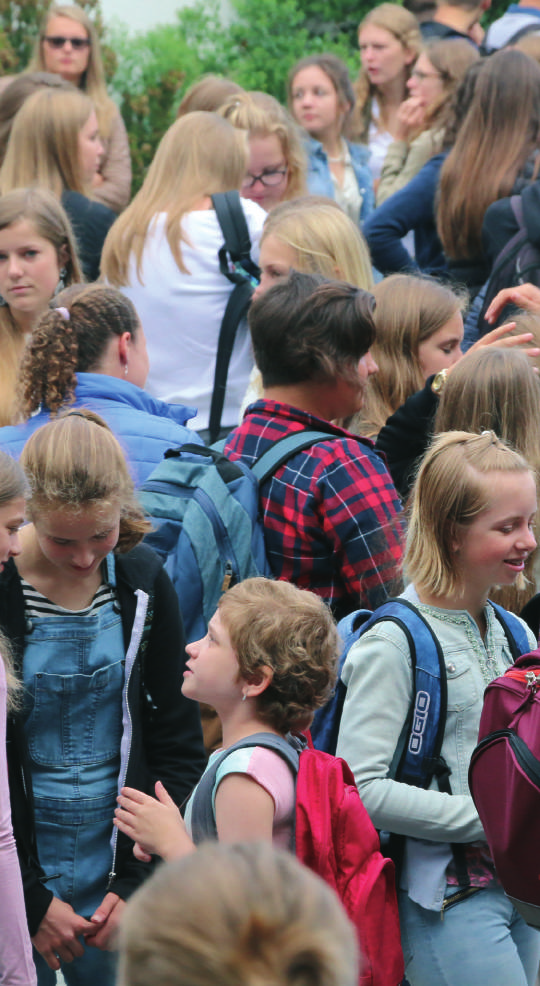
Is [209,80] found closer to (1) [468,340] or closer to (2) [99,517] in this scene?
(1) [468,340]

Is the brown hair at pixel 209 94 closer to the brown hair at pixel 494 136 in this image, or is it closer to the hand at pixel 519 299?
the brown hair at pixel 494 136

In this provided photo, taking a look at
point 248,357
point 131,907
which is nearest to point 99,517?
point 131,907

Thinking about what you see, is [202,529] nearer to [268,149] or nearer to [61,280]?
[61,280]

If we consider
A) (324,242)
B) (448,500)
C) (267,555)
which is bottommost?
(267,555)

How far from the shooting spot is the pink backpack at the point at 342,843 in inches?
86.8

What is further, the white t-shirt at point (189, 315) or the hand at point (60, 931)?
the white t-shirt at point (189, 315)

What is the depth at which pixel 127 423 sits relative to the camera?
10.9ft

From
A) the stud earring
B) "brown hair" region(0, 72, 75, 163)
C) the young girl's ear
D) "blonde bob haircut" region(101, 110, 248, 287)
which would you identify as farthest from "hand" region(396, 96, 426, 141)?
the young girl's ear

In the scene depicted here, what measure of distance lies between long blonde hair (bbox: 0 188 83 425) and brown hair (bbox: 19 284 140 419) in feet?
2.18

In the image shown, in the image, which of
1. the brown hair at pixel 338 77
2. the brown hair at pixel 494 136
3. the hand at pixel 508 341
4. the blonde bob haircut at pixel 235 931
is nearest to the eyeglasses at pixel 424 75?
the brown hair at pixel 338 77

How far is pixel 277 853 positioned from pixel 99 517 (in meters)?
1.40

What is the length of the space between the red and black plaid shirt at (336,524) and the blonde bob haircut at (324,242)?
41.3 inches

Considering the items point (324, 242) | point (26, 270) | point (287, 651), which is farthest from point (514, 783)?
point (26, 270)

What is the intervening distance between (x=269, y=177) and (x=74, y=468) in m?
3.72
